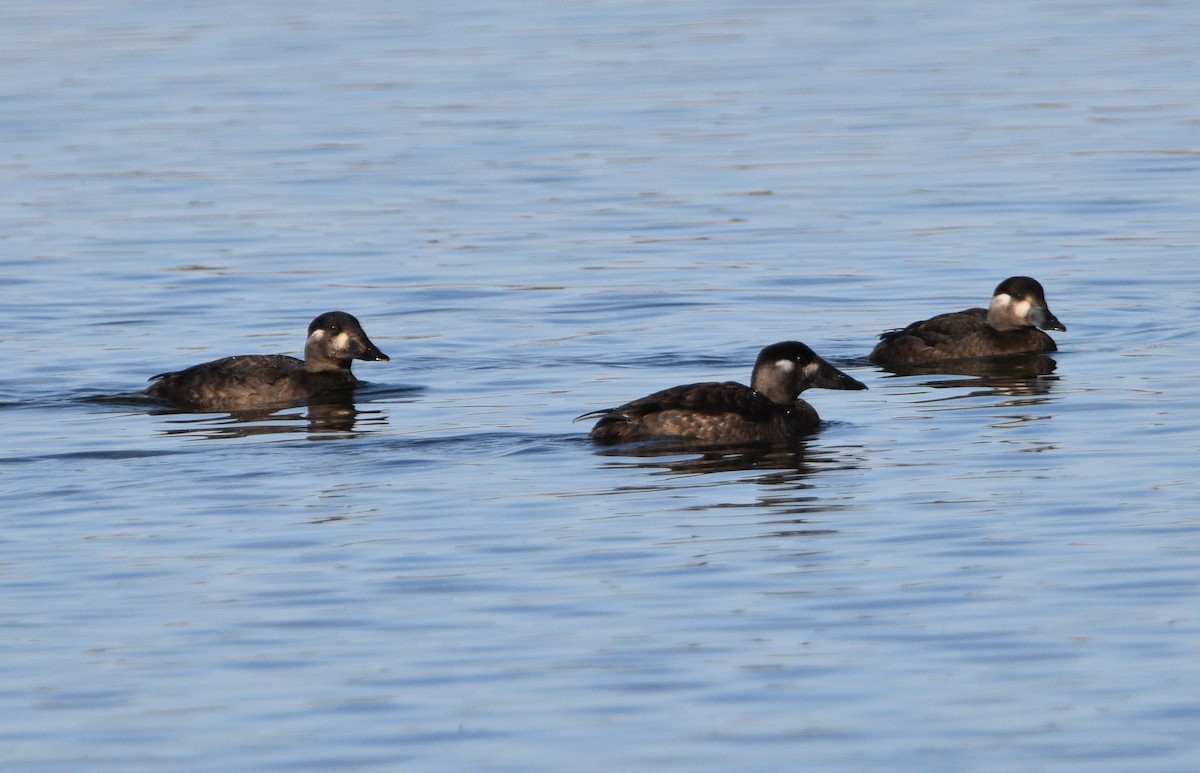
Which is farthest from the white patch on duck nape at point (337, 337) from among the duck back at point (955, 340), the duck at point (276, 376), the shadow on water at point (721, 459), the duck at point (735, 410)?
the duck back at point (955, 340)

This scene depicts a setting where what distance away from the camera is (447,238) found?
23.4 m

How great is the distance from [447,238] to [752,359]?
6730 millimetres

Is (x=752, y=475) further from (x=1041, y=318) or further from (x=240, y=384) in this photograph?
(x=1041, y=318)

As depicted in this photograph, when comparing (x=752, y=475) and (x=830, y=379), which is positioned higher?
(x=830, y=379)

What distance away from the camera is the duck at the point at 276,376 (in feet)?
52.3

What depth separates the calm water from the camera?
8953 mm

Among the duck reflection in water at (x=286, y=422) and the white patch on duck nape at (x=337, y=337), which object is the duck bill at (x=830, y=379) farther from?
the white patch on duck nape at (x=337, y=337)

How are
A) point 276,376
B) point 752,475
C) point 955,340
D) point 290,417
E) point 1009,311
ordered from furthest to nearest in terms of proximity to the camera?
point 1009,311 → point 955,340 → point 276,376 → point 290,417 → point 752,475

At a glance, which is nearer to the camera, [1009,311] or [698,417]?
[698,417]

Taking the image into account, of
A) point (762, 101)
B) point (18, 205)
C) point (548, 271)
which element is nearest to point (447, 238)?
point (548, 271)

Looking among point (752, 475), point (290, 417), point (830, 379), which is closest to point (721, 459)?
point (752, 475)

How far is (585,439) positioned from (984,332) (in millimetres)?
4692

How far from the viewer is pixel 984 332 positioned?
58.0 ft

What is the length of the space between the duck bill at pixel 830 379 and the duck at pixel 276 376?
144 inches
